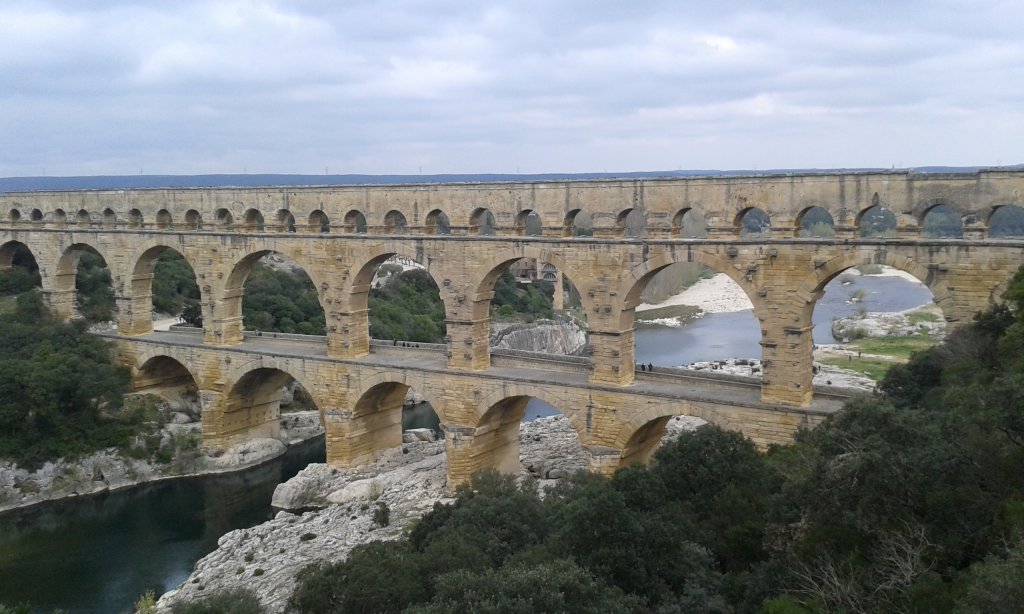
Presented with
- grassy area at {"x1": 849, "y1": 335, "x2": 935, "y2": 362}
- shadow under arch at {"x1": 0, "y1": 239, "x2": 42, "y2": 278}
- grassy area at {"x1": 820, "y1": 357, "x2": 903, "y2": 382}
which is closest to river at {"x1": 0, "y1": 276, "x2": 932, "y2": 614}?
shadow under arch at {"x1": 0, "y1": 239, "x2": 42, "y2": 278}

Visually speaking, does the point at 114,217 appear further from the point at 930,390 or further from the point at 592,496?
the point at 930,390

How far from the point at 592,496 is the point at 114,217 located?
72.9 ft

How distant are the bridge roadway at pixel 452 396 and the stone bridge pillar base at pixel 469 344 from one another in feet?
0.93

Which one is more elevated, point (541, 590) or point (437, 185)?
point (437, 185)

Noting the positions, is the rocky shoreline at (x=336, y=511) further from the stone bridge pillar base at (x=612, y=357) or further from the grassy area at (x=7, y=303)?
the grassy area at (x=7, y=303)

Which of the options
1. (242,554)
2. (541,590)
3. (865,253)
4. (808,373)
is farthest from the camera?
(242,554)

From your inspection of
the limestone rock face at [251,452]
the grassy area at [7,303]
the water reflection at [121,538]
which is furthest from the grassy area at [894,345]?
the grassy area at [7,303]

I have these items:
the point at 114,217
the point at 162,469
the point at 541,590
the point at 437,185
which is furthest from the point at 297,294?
the point at 541,590

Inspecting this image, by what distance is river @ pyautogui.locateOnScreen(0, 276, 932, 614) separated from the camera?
18500 mm

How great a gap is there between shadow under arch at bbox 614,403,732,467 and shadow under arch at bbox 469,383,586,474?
38.3 inches

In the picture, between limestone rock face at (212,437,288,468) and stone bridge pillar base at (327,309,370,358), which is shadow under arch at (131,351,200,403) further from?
stone bridge pillar base at (327,309,370,358)

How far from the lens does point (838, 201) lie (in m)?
16.5

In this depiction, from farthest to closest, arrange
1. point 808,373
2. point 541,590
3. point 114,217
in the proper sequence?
point 114,217, point 808,373, point 541,590

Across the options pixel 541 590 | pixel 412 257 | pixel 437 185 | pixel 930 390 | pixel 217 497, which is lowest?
pixel 217 497
